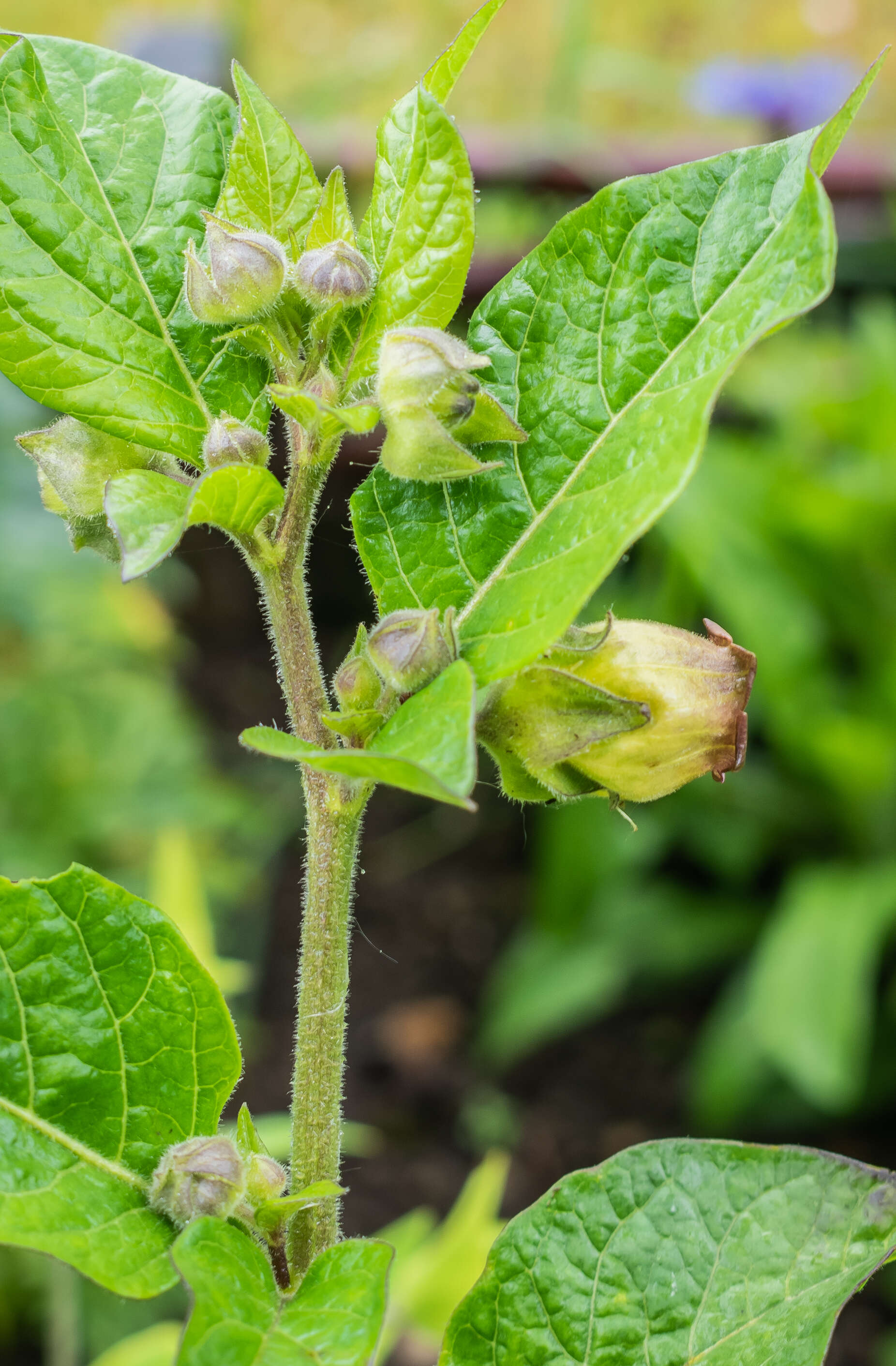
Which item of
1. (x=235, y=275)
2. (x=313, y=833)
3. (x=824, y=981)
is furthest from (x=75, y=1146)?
(x=824, y=981)

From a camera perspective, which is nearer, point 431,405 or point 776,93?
point 431,405

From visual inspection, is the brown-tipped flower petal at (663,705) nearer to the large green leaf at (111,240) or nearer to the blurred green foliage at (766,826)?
the large green leaf at (111,240)

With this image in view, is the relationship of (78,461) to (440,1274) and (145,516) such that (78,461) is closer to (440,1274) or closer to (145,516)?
(145,516)

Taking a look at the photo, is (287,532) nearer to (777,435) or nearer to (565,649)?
(565,649)

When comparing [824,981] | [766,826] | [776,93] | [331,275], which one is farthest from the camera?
[776,93]

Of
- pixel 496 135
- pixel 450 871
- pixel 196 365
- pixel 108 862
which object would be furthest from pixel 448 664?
pixel 496 135

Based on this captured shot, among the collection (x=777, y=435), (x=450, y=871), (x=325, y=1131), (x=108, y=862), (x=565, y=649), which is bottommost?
(x=450, y=871)
